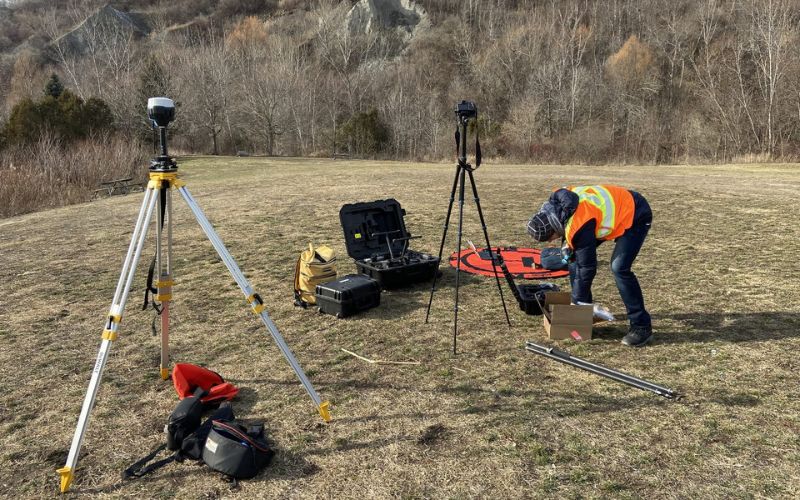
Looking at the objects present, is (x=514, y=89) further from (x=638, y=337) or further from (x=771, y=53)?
(x=638, y=337)

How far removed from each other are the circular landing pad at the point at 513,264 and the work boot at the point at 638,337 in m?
2.22

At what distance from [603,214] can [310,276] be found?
11.7 ft

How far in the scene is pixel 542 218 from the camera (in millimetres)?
5133

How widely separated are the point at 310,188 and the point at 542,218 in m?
14.5

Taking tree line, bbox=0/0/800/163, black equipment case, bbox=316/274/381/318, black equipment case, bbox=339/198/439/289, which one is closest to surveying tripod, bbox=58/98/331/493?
black equipment case, bbox=316/274/381/318

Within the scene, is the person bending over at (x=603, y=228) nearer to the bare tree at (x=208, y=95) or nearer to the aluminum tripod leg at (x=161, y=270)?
the aluminum tripod leg at (x=161, y=270)

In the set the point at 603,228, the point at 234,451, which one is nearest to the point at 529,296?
the point at 603,228

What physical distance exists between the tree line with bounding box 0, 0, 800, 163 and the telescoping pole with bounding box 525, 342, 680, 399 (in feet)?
114

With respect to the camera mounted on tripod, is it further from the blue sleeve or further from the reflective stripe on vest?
the blue sleeve

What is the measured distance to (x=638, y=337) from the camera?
5215 millimetres

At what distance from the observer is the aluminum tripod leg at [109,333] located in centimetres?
326

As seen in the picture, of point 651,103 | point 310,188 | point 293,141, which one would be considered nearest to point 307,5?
point 293,141

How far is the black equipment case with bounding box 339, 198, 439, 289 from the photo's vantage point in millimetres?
7129

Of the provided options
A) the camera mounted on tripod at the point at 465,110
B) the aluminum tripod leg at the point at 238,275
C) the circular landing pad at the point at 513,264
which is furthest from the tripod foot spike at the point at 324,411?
the circular landing pad at the point at 513,264
